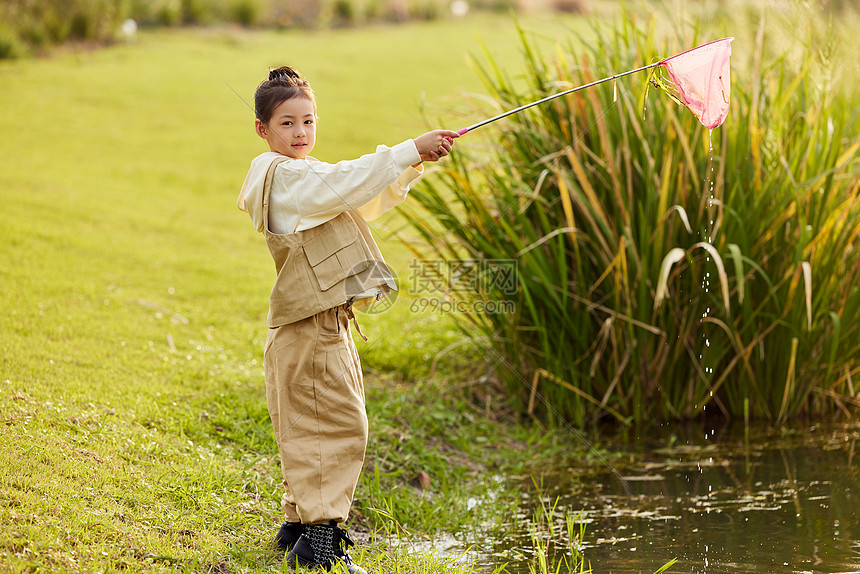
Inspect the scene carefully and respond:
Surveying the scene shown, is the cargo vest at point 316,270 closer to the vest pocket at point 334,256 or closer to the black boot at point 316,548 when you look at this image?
the vest pocket at point 334,256

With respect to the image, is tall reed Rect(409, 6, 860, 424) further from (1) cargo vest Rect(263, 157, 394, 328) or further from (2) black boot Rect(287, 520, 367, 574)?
(2) black boot Rect(287, 520, 367, 574)

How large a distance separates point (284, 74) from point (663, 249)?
6.80 ft

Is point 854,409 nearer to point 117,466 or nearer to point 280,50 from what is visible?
point 117,466

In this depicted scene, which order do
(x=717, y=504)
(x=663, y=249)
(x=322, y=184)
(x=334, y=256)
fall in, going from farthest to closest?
(x=663, y=249)
(x=717, y=504)
(x=334, y=256)
(x=322, y=184)

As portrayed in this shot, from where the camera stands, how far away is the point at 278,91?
8.09 feet

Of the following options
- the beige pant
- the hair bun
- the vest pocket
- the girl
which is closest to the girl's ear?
the girl

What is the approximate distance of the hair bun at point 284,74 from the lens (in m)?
2.50

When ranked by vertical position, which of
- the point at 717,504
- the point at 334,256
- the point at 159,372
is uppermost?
the point at 334,256

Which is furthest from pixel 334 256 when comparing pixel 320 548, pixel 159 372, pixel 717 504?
pixel 717 504

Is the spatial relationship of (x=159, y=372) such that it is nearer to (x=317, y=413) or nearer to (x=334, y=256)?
(x=317, y=413)

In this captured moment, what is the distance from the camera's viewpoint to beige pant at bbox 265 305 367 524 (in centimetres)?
250

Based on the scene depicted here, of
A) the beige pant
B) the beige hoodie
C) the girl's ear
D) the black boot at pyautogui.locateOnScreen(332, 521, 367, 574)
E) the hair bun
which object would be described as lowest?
the black boot at pyautogui.locateOnScreen(332, 521, 367, 574)

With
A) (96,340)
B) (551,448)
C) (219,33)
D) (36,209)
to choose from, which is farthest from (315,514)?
(219,33)

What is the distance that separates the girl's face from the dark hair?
0.01 metres
